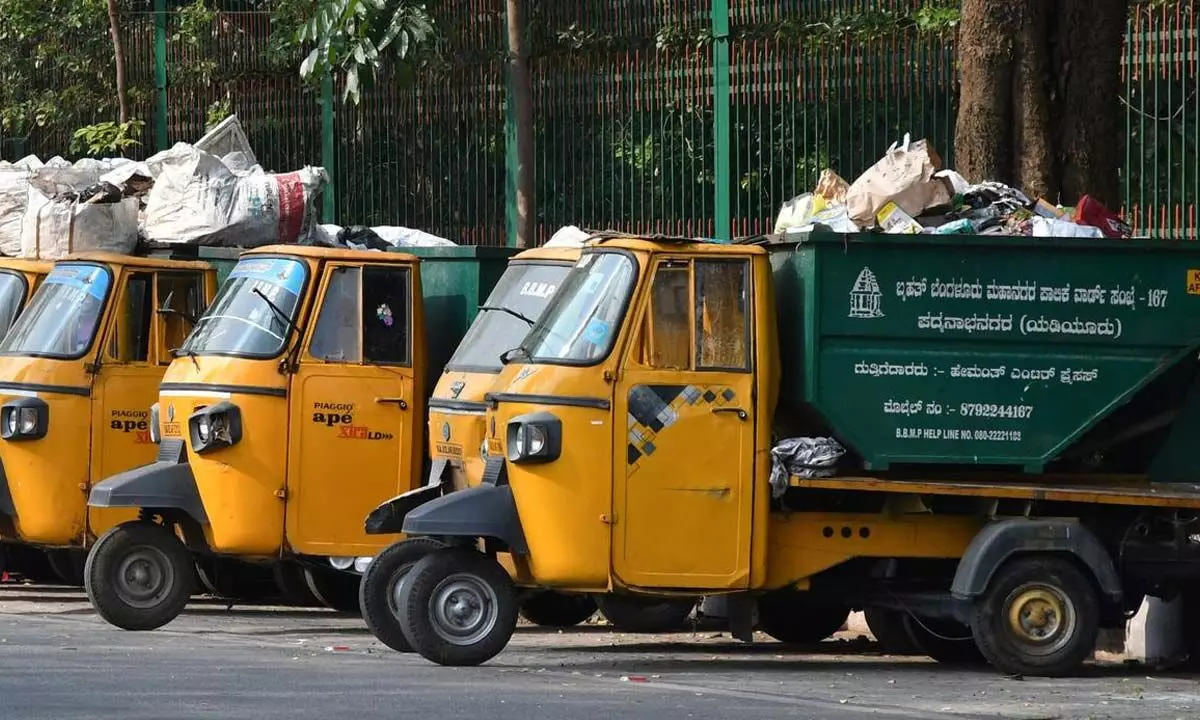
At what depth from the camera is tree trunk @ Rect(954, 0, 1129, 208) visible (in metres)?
13.5

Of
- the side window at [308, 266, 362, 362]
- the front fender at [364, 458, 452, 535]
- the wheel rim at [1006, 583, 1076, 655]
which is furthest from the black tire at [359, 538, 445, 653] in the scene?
the wheel rim at [1006, 583, 1076, 655]

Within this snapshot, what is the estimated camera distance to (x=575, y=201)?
17062 millimetres

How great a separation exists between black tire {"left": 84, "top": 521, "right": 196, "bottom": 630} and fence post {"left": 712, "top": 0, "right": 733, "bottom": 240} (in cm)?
512

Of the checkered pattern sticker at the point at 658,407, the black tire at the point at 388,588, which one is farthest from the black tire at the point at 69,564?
the checkered pattern sticker at the point at 658,407

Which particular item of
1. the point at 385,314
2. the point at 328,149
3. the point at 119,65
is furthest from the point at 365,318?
the point at 119,65

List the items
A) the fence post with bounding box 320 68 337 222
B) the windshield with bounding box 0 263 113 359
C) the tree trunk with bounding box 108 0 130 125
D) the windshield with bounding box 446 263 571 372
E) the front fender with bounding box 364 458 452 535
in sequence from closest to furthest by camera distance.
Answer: the front fender with bounding box 364 458 452 535 < the windshield with bounding box 446 263 571 372 < the windshield with bounding box 0 263 113 359 < the fence post with bounding box 320 68 337 222 < the tree trunk with bounding box 108 0 130 125

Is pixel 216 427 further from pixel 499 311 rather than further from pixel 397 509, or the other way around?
pixel 499 311

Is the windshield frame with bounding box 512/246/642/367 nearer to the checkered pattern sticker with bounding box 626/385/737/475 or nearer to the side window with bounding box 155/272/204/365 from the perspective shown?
the checkered pattern sticker with bounding box 626/385/737/475

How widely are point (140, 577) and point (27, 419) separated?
1479mm

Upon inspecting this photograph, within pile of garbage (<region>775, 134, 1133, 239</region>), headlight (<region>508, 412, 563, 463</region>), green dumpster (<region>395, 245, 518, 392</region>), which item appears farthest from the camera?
green dumpster (<region>395, 245, 518, 392</region>)

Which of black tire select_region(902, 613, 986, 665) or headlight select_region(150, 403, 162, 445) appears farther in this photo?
headlight select_region(150, 403, 162, 445)

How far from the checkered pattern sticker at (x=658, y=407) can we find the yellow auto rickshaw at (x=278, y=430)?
2208 mm

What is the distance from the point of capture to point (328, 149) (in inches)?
741

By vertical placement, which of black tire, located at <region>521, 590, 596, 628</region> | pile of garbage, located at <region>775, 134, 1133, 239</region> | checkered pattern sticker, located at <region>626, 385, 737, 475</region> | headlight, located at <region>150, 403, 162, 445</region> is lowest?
black tire, located at <region>521, 590, 596, 628</region>
